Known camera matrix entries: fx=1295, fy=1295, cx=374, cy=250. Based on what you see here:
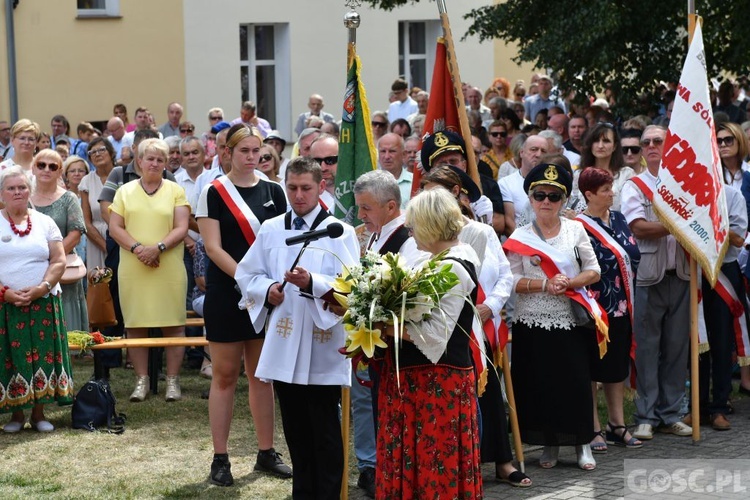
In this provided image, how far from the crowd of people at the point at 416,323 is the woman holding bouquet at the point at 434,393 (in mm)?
11

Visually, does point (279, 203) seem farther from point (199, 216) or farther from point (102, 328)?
point (102, 328)

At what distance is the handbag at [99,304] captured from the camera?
11.4 m

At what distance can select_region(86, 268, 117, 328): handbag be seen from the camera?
37.3 ft

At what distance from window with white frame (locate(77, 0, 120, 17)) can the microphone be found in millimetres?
17475

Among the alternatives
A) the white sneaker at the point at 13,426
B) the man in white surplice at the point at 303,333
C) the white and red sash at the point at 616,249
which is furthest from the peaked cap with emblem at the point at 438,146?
the white sneaker at the point at 13,426

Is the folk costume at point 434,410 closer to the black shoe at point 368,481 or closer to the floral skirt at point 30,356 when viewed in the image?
the black shoe at point 368,481

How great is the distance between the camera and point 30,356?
31.9ft

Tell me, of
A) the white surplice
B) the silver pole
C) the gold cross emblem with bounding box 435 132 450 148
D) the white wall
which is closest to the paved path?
the white surplice

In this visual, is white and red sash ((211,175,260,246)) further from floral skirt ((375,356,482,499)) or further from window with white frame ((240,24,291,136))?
window with white frame ((240,24,291,136))

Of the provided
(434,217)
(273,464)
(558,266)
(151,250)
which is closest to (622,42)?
(151,250)

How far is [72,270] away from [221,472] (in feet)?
12.0

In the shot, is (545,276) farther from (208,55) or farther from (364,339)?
(208,55)

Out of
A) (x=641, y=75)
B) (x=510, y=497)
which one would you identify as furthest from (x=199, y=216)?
(x=641, y=75)

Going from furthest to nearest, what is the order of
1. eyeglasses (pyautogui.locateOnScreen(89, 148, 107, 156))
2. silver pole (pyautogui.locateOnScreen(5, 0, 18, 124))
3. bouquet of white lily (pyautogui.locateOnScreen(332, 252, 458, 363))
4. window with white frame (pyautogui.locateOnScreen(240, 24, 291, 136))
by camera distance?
window with white frame (pyautogui.locateOnScreen(240, 24, 291, 136)), silver pole (pyautogui.locateOnScreen(5, 0, 18, 124)), eyeglasses (pyautogui.locateOnScreen(89, 148, 107, 156)), bouquet of white lily (pyautogui.locateOnScreen(332, 252, 458, 363))
